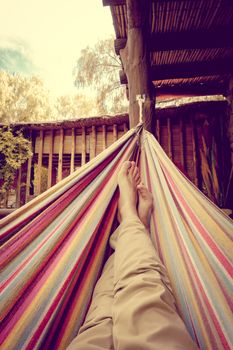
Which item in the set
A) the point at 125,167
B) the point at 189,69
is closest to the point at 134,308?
the point at 125,167

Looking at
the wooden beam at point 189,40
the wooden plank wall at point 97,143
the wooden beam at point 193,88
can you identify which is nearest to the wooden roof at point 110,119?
the wooden plank wall at point 97,143

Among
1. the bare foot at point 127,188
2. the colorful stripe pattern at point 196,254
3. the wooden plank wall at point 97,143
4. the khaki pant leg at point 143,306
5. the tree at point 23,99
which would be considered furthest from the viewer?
the tree at point 23,99

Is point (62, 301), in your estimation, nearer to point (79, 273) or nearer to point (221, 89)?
point (79, 273)

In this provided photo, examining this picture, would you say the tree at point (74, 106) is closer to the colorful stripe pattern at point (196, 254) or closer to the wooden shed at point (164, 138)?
the wooden shed at point (164, 138)

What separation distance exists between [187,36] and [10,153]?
2.96 m

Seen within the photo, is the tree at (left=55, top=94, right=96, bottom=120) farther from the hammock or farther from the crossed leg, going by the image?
the crossed leg

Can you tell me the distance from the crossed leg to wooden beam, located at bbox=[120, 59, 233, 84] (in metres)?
2.45

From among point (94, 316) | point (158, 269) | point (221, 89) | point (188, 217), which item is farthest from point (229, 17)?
point (94, 316)

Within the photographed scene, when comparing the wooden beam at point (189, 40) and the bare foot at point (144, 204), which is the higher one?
the wooden beam at point (189, 40)

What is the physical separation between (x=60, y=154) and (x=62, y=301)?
12.1ft

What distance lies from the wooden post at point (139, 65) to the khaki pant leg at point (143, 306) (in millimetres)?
1032

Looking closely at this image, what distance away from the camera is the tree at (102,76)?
21.6 feet

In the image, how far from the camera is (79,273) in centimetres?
84

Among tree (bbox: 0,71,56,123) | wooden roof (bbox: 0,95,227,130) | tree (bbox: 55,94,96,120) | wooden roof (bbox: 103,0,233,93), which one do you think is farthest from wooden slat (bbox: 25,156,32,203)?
tree (bbox: 55,94,96,120)
